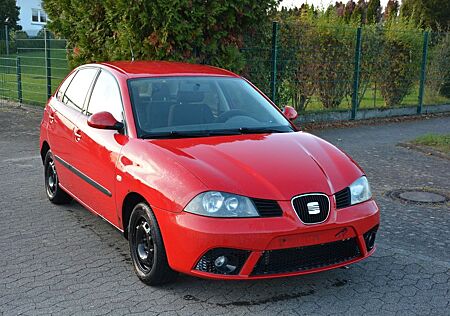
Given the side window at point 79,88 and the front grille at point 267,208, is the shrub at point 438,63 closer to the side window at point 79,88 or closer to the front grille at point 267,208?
the side window at point 79,88

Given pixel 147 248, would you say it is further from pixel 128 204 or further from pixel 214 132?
pixel 214 132

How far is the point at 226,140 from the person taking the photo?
175 inches

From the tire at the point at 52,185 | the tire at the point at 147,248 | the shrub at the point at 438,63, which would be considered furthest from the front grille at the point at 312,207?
the shrub at the point at 438,63

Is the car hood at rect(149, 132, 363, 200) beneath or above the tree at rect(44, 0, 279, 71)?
beneath

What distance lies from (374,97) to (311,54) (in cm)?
270

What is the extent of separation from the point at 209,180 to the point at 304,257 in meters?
0.85

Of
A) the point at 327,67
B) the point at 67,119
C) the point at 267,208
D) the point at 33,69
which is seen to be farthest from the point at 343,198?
the point at 33,69

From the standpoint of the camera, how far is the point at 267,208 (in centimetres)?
371

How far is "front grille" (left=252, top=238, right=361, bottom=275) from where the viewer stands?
3.73m

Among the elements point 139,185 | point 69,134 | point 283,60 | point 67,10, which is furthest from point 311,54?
point 139,185

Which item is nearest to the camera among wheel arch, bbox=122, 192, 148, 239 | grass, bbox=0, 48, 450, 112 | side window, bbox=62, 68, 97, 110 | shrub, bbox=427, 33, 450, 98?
wheel arch, bbox=122, 192, 148, 239

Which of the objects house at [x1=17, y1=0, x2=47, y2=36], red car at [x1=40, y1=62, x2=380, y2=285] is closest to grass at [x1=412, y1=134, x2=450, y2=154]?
red car at [x1=40, y1=62, x2=380, y2=285]

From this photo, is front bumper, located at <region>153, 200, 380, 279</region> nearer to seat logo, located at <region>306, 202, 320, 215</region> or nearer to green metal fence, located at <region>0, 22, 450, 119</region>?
seat logo, located at <region>306, 202, 320, 215</region>

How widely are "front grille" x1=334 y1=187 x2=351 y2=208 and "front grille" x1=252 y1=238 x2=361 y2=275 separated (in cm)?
26
